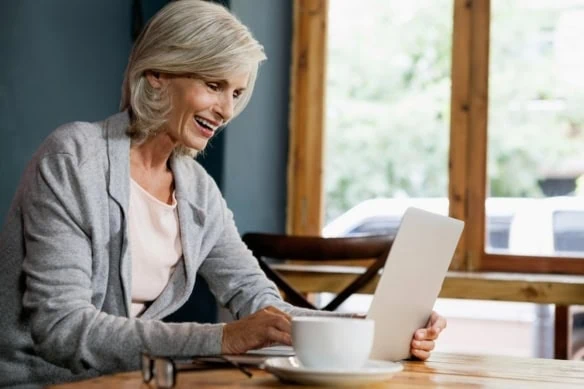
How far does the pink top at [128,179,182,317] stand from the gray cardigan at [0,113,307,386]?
0.03 metres

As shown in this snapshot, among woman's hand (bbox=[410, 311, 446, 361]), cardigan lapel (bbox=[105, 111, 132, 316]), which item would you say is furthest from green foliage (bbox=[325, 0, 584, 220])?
woman's hand (bbox=[410, 311, 446, 361])

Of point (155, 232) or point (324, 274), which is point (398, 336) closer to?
point (155, 232)

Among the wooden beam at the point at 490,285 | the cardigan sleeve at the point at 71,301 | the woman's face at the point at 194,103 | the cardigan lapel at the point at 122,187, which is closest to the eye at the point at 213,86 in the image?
the woman's face at the point at 194,103

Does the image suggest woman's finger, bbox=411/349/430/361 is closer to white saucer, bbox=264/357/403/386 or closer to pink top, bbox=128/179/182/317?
white saucer, bbox=264/357/403/386

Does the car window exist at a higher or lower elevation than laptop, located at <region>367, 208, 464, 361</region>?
lower

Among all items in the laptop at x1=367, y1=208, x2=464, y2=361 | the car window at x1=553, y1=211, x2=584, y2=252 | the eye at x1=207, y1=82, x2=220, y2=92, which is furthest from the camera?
the car window at x1=553, y1=211, x2=584, y2=252

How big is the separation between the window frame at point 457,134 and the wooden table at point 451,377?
6.75ft

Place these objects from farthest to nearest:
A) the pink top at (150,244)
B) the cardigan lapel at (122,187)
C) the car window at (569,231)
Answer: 1. the car window at (569,231)
2. the pink top at (150,244)
3. the cardigan lapel at (122,187)

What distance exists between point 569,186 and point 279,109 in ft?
3.62

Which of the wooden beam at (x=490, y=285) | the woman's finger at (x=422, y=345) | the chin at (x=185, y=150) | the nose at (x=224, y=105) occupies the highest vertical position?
the nose at (x=224, y=105)

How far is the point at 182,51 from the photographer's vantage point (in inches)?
80.2

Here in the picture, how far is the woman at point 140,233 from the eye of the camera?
62.9 inches

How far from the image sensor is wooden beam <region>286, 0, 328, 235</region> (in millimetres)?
3898

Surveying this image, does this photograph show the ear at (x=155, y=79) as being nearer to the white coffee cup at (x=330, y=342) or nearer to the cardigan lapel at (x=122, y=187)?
the cardigan lapel at (x=122, y=187)
